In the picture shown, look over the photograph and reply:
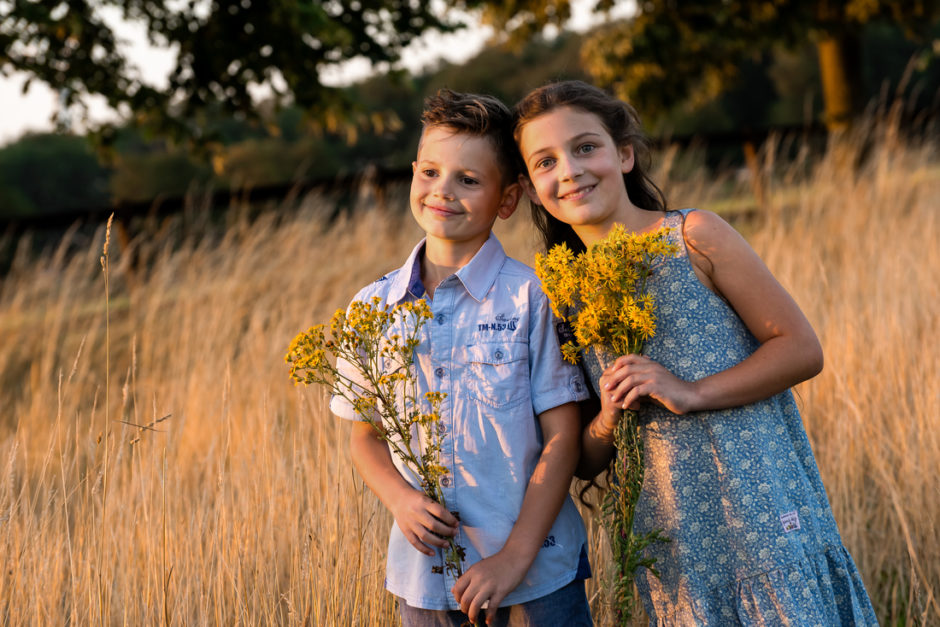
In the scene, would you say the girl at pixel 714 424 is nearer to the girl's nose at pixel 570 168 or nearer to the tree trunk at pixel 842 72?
the girl's nose at pixel 570 168

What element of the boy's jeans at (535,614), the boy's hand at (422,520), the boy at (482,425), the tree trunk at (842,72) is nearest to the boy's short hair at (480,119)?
the boy at (482,425)

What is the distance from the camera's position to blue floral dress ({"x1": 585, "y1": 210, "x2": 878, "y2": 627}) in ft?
5.49

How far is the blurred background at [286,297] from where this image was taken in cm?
217

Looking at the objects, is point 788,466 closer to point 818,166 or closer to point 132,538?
point 132,538

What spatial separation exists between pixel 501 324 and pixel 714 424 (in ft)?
1.63

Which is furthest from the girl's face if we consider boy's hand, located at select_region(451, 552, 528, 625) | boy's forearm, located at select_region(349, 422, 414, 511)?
boy's hand, located at select_region(451, 552, 528, 625)

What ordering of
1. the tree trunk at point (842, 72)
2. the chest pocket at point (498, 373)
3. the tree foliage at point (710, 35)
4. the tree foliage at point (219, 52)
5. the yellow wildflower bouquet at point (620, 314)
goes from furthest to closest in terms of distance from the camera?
the tree trunk at point (842, 72), the tree foliage at point (710, 35), the tree foliage at point (219, 52), the chest pocket at point (498, 373), the yellow wildflower bouquet at point (620, 314)

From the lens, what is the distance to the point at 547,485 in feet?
5.36

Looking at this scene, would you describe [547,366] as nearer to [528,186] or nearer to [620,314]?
[620,314]

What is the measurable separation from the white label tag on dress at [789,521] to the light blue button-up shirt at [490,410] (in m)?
0.43

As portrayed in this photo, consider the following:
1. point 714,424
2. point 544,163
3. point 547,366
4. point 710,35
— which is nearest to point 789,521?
point 714,424

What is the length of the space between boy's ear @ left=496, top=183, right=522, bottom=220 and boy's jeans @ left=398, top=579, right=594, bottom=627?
2.79ft

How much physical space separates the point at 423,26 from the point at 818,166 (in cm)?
351

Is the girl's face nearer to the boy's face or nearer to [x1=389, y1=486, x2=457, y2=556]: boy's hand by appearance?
the boy's face
